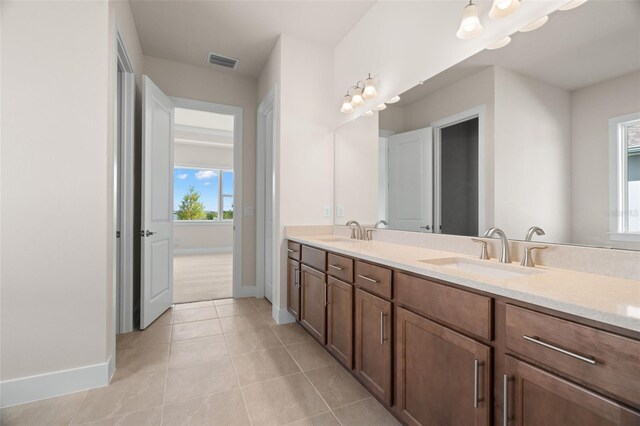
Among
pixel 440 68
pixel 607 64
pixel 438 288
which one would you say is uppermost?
pixel 440 68

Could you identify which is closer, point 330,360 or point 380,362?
point 380,362

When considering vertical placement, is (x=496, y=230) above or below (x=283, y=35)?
below

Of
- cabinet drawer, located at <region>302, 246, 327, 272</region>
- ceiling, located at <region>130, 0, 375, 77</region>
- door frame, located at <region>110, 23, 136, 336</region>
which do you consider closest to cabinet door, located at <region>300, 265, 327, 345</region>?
cabinet drawer, located at <region>302, 246, 327, 272</region>

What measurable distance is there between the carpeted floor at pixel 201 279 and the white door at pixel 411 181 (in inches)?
100

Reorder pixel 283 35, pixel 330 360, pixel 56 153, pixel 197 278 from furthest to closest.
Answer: pixel 197 278 → pixel 283 35 → pixel 330 360 → pixel 56 153

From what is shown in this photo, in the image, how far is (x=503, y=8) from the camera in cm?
140

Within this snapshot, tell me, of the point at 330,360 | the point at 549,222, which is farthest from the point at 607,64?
the point at 330,360

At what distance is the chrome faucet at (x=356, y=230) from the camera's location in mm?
2600

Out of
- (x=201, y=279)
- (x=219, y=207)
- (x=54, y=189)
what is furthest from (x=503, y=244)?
(x=219, y=207)

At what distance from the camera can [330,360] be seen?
2.15 m

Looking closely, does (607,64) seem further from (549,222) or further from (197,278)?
(197,278)

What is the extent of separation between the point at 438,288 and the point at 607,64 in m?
1.10

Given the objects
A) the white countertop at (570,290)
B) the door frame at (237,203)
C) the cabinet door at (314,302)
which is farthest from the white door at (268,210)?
the white countertop at (570,290)

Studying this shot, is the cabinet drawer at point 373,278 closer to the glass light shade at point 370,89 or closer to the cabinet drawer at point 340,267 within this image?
the cabinet drawer at point 340,267
